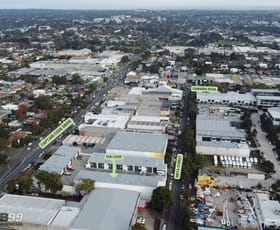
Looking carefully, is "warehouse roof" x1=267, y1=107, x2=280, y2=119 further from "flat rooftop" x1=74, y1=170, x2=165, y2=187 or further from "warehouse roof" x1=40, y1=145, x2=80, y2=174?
"warehouse roof" x1=40, y1=145, x2=80, y2=174

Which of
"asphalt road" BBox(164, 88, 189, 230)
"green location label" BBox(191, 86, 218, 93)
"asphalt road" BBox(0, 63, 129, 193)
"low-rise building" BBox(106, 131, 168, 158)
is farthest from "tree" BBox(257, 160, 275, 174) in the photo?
"green location label" BBox(191, 86, 218, 93)

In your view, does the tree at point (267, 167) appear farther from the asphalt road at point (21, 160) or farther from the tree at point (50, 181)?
the asphalt road at point (21, 160)

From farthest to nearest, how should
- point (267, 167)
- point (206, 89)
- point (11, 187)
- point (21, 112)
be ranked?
point (206, 89)
point (21, 112)
point (267, 167)
point (11, 187)

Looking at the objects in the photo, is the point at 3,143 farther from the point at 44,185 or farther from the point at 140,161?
the point at 140,161

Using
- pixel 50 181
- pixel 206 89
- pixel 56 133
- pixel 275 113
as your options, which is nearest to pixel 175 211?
pixel 50 181

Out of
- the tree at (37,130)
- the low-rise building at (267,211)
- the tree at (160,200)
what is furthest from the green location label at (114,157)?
the tree at (37,130)
